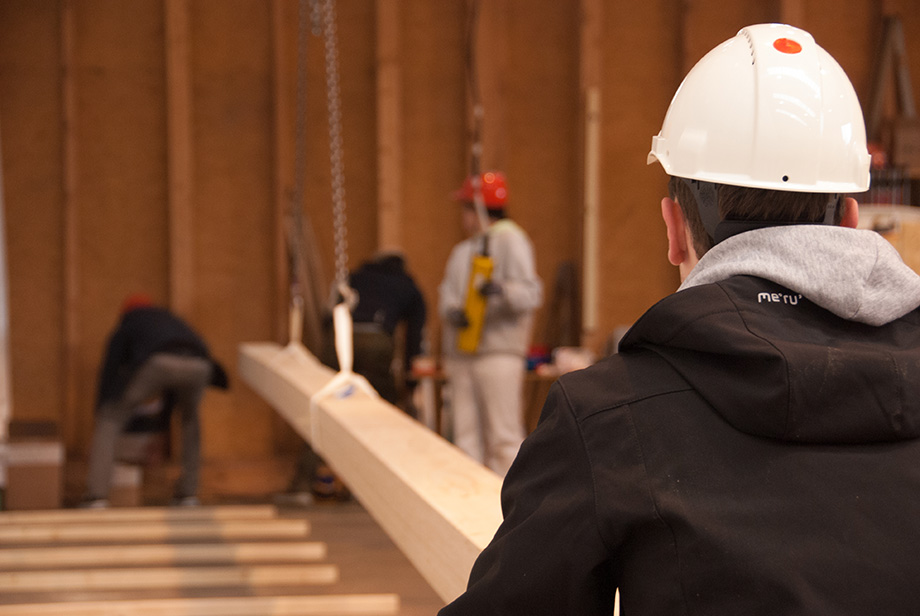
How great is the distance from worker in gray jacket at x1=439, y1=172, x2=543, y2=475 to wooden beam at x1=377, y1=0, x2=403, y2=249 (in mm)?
1350

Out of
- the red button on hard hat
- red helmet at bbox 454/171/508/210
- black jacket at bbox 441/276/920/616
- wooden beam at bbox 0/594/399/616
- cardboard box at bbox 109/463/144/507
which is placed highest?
the red button on hard hat

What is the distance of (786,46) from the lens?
1.01 meters

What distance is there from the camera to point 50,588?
9.69 ft

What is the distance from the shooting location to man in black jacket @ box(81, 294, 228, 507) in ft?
18.1

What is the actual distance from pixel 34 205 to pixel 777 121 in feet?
20.8

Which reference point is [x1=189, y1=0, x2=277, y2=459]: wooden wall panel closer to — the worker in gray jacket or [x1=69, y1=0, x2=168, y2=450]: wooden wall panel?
[x1=69, y1=0, x2=168, y2=450]: wooden wall panel

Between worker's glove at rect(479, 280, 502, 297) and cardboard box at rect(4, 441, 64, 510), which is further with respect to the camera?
cardboard box at rect(4, 441, 64, 510)

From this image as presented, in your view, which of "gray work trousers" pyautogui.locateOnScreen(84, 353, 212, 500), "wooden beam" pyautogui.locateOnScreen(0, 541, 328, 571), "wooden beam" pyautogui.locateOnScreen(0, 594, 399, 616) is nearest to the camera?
"wooden beam" pyautogui.locateOnScreen(0, 594, 399, 616)

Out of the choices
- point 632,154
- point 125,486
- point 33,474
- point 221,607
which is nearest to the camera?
point 221,607

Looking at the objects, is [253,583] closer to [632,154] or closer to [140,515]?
[140,515]

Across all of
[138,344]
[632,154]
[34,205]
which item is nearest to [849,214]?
[138,344]

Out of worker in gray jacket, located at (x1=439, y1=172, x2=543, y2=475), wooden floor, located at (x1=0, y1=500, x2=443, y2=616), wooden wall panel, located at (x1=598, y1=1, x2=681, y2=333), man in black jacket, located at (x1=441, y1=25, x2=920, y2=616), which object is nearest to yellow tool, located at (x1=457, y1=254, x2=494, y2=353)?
worker in gray jacket, located at (x1=439, y1=172, x2=543, y2=475)

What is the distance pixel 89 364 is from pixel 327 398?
152 inches

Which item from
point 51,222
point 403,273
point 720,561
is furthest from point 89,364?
point 720,561
